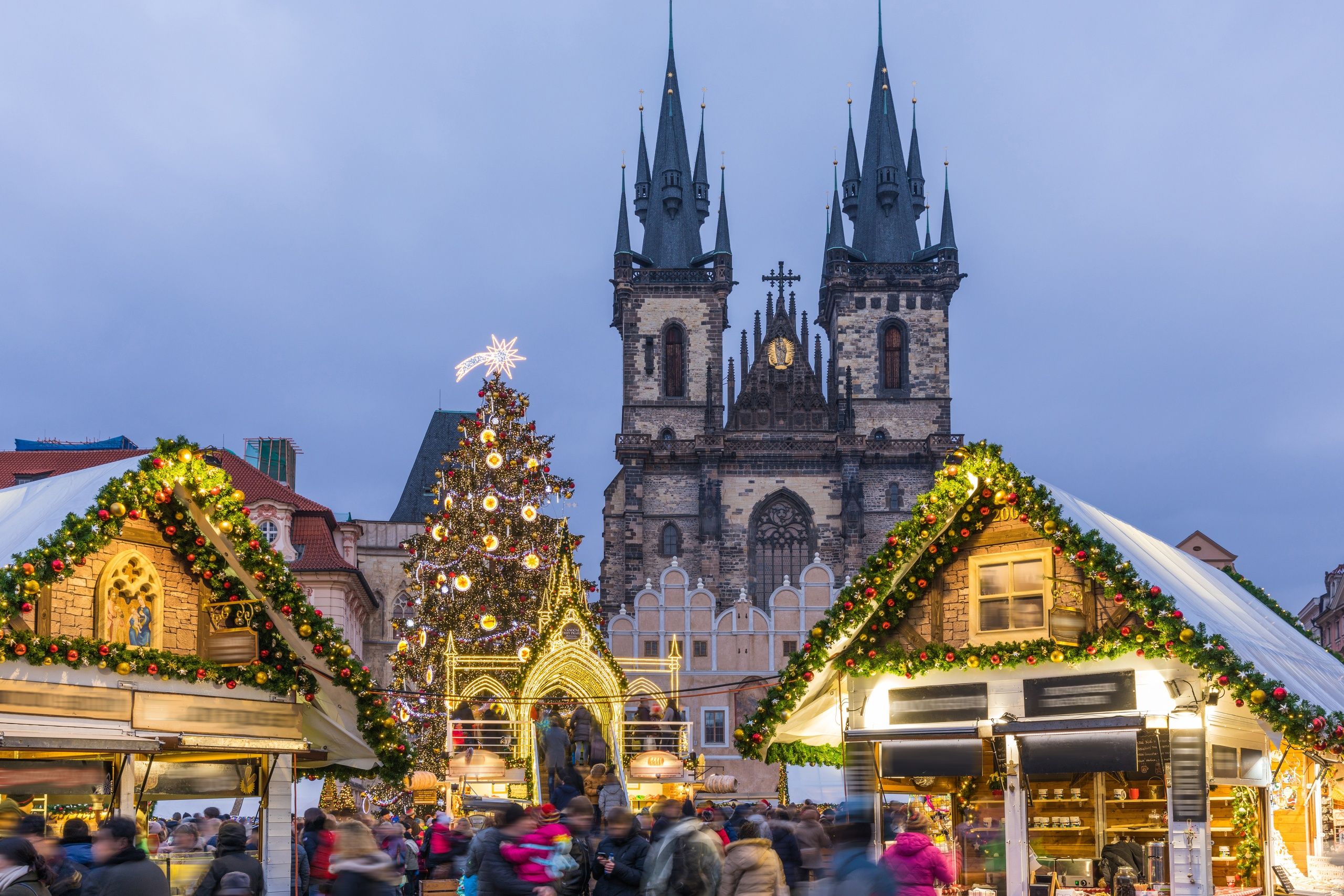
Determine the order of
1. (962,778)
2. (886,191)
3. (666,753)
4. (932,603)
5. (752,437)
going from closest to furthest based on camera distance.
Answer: (932,603) → (962,778) → (666,753) → (752,437) → (886,191)

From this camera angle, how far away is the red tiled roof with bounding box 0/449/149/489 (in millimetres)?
36312

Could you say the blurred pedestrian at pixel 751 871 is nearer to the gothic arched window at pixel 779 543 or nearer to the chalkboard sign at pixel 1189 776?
the chalkboard sign at pixel 1189 776

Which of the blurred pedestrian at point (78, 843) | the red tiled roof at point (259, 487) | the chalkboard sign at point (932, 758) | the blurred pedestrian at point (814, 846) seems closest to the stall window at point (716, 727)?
the red tiled roof at point (259, 487)

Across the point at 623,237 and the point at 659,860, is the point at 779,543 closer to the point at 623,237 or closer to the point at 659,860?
the point at 623,237

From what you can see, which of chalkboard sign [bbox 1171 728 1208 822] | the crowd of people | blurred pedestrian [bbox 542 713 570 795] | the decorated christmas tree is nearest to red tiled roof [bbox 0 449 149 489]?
the decorated christmas tree

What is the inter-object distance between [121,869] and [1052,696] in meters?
9.10

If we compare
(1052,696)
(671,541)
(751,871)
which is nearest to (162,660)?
(751,871)

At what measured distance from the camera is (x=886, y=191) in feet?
211

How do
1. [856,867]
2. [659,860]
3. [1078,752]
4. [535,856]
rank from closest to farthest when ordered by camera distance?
Answer: [856,867]
[535,856]
[659,860]
[1078,752]

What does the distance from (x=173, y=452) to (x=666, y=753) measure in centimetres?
926

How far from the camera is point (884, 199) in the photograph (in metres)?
64.4

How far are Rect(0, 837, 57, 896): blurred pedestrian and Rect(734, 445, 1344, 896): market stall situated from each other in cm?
693

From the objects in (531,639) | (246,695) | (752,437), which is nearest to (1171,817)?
(246,695)

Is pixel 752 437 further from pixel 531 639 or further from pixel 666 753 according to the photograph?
pixel 666 753
